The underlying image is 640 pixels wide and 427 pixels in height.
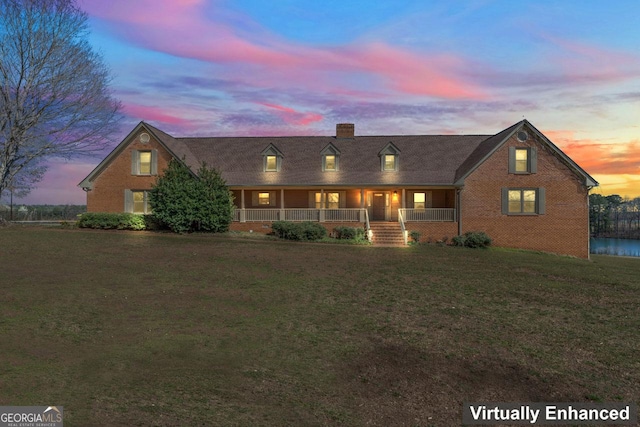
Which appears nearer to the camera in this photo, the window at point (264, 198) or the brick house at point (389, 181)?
the brick house at point (389, 181)

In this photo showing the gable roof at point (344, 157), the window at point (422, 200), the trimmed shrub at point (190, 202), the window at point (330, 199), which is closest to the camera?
the trimmed shrub at point (190, 202)

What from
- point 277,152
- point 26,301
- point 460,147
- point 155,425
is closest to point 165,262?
point 26,301

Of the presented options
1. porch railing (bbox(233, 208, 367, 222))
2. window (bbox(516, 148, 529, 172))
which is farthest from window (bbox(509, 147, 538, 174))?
porch railing (bbox(233, 208, 367, 222))

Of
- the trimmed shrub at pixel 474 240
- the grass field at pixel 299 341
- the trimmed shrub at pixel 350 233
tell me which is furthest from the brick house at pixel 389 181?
the grass field at pixel 299 341

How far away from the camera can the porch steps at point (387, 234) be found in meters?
27.9

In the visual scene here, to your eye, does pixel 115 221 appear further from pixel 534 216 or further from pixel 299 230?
pixel 534 216

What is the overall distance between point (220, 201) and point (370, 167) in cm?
1203

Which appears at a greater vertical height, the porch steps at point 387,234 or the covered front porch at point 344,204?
the covered front porch at point 344,204

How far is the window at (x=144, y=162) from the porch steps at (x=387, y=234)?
16.2 m

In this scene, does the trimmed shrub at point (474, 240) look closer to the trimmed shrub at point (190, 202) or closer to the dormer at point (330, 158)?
the dormer at point (330, 158)

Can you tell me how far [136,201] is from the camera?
32.4 metres

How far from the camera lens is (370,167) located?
111 ft

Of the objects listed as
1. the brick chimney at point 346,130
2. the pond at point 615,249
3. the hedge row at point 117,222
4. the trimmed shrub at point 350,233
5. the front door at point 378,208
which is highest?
the brick chimney at point 346,130

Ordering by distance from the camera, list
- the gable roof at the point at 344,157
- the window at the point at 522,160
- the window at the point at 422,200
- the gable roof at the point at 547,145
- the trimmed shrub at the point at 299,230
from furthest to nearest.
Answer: the window at the point at 422,200
the gable roof at the point at 344,157
the window at the point at 522,160
the gable roof at the point at 547,145
the trimmed shrub at the point at 299,230
